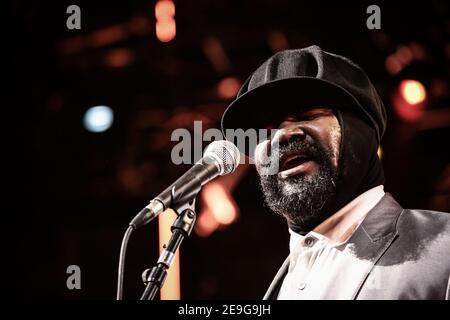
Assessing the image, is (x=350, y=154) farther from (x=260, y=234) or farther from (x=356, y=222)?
(x=260, y=234)

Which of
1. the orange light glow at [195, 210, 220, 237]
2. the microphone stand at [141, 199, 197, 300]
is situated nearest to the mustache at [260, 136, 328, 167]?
the microphone stand at [141, 199, 197, 300]

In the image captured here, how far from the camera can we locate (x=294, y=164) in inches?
87.5

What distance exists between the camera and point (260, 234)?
5.24 metres

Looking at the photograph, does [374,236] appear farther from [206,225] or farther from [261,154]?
[206,225]

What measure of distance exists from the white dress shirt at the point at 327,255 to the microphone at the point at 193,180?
40 cm

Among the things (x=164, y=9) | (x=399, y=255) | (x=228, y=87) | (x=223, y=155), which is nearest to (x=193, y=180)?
(x=223, y=155)

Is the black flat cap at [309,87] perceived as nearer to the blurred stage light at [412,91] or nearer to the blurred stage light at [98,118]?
the blurred stage light at [412,91]

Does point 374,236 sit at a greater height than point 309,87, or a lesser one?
lesser

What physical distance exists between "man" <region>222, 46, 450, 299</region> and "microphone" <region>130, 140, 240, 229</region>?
0.18m

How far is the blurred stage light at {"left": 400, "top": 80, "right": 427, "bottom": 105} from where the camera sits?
467cm

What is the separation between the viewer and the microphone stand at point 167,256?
1934 mm

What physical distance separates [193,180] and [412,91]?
3116 millimetres

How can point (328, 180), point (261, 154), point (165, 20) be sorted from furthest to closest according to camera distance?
1. point (165, 20)
2. point (261, 154)
3. point (328, 180)
